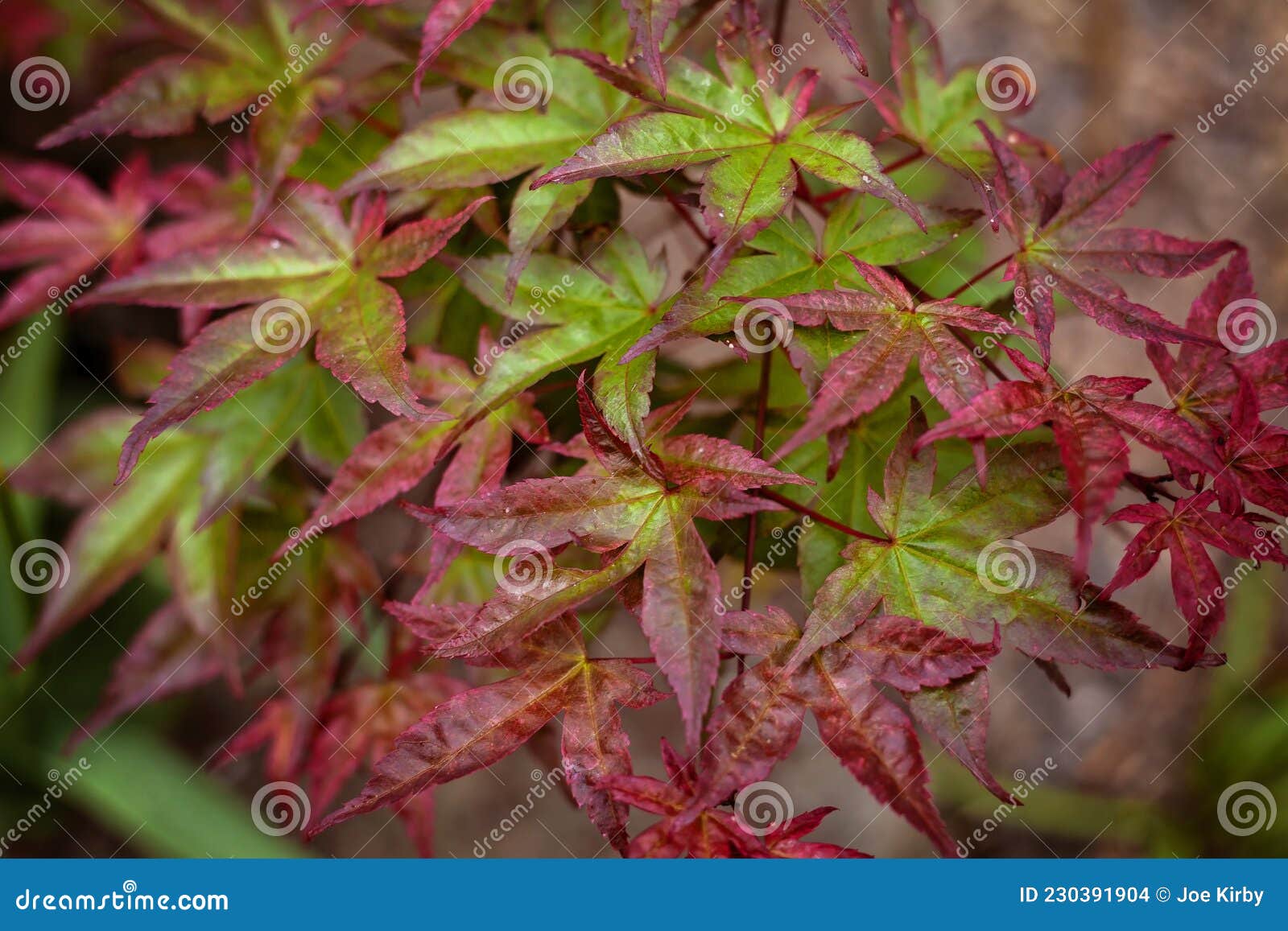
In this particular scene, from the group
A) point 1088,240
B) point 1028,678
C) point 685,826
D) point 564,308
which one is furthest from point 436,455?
point 1028,678

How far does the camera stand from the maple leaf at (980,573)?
762 millimetres

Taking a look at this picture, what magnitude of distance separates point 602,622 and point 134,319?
5.79 ft

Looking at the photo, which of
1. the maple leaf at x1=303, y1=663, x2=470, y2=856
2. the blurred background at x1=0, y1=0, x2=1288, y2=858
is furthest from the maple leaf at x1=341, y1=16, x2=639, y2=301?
the blurred background at x1=0, y1=0, x2=1288, y2=858

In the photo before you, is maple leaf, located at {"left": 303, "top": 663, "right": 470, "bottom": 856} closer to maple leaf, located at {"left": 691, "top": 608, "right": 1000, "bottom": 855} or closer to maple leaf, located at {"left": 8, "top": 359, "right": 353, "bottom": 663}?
maple leaf, located at {"left": 8, "top": 359, "right": 353, "bottom": 663}

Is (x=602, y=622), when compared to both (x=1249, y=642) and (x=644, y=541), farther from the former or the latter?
(x=1249, y=642)

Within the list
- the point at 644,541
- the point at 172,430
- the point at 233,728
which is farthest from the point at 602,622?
the point at 233,728

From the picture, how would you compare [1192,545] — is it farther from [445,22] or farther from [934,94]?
[445,22]

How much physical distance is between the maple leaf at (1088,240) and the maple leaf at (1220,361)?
5 centimetres

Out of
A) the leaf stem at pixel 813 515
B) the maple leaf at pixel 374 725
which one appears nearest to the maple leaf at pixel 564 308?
the leaf stem at pixel 813 515

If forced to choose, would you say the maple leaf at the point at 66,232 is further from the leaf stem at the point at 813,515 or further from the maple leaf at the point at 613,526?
the leaf stem at the point at 813,515

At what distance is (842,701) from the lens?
0.78 m

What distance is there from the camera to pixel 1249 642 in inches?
75.0

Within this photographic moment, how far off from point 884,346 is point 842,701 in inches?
11.9

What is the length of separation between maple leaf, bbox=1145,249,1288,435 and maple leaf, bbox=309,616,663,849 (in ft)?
1.88
